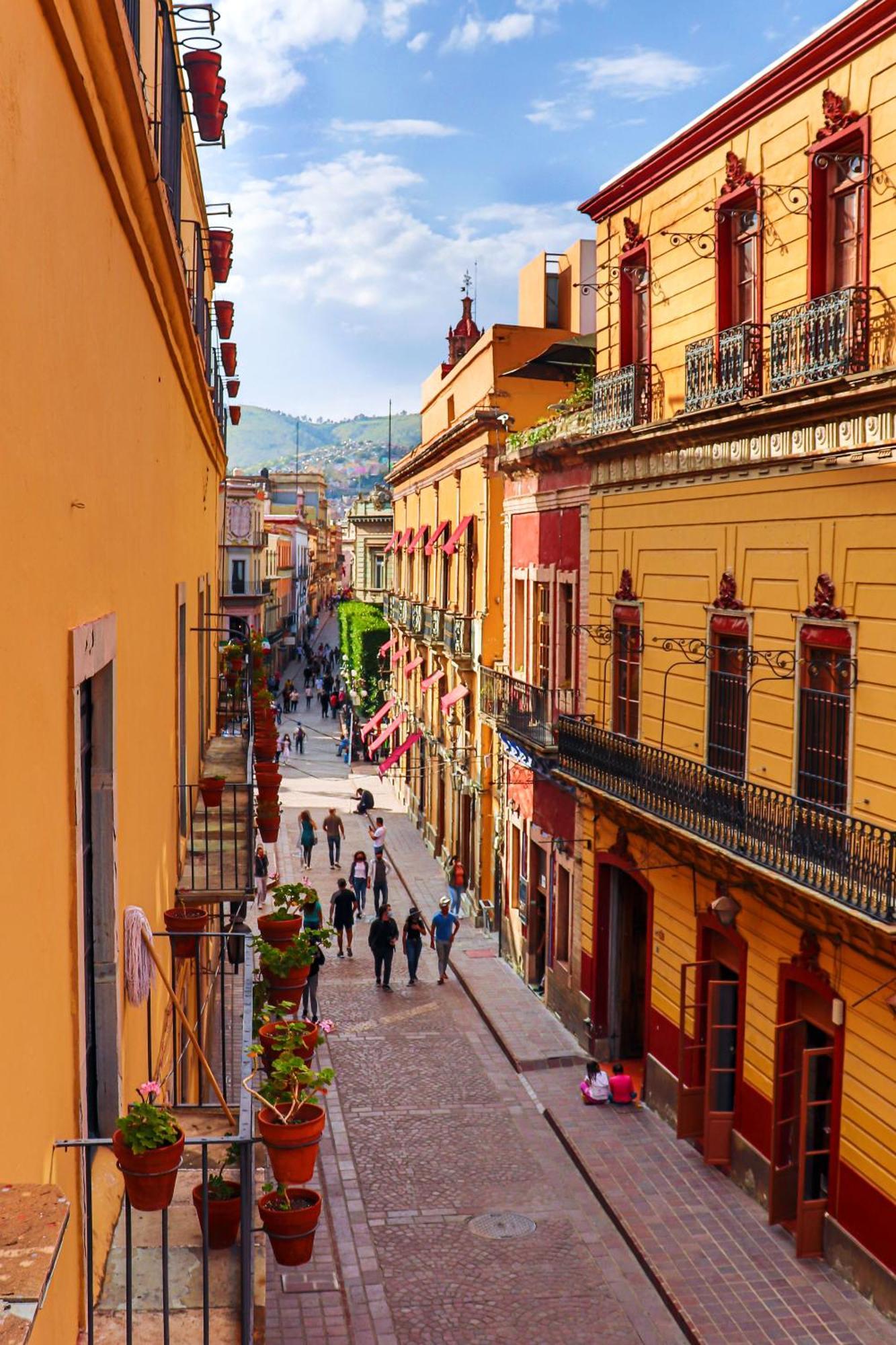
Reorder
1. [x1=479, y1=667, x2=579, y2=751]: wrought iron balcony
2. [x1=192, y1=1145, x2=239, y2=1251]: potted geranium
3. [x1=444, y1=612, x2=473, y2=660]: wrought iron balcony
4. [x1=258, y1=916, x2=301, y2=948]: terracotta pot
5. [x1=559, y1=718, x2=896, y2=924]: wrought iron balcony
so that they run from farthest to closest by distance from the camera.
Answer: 1. [x1=444, y1=612, x2=473, y2=660]: wrought iron balcony
2. [x1=479, y1=667, x2=579, y2=751]: wrought iron balcony
3. [x1=559, y1=718, x2=896, y2=924]: wrought iron balcony
4. [x1=258, y1=916, x2=301, y2=948]: terracotta pot
5. [x1=192, y1=1145, x2=239, y2=1251]: potted geranium

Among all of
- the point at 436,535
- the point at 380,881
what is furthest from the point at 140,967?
the point at 436,535

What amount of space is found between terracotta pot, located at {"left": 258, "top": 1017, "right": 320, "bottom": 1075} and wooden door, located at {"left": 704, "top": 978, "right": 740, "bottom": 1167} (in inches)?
318

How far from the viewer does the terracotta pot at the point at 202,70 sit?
34.6 ft

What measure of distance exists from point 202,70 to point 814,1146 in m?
11.7

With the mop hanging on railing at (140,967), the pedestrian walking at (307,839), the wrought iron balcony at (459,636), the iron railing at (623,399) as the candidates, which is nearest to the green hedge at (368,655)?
the pedestrian walking at (307,839)

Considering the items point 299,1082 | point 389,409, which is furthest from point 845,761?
point 389,409

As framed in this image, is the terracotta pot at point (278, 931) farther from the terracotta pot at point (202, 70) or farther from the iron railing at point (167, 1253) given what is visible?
the terracotta pot at point (202, 70)

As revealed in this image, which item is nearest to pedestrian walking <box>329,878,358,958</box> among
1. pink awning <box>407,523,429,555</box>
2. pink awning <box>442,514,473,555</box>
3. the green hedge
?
pink awning <box>442,514,473,555</box>

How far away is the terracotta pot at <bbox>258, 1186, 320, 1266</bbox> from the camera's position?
7473mm

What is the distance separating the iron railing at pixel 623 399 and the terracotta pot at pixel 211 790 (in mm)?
8105

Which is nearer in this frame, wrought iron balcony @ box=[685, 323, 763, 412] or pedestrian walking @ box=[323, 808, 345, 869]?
wrought iron balcony @ box=[685, 323, 763, 412]

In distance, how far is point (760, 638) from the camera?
14219mm

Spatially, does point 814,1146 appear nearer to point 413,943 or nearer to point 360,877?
point 413,943

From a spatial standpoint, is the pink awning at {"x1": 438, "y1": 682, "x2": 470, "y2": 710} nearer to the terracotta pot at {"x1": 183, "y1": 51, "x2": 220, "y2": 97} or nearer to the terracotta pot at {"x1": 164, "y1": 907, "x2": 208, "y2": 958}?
the terracotta pot at {"x1": 183, "y1": 51, "x2": 220, "y2": 97}
